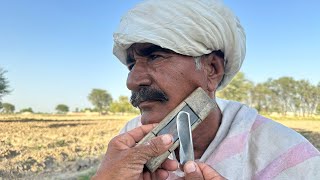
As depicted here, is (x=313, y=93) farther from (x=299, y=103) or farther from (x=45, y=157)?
(x=45, y=157)

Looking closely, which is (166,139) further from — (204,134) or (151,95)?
(204,134)

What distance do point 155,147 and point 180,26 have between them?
2.29ft

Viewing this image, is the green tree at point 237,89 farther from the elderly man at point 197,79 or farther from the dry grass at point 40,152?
the elderly man at point 197,79

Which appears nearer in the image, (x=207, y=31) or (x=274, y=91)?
(x=207, y=31)

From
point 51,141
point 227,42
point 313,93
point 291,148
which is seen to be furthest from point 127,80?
Result: point 313,93

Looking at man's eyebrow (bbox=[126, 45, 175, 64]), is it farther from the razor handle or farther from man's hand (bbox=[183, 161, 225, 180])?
man's hand (bbox=[183, 161, 225, 180])

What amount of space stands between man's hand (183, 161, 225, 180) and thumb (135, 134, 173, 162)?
0.12 meters

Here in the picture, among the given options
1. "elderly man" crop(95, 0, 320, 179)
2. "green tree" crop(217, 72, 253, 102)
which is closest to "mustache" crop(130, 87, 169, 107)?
"elderly man" crop(95, 0, 320, 179)

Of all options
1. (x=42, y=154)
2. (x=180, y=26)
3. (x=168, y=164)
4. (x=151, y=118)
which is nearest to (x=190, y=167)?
(x=168, y=164)

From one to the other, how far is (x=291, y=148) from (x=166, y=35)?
2.81 ft

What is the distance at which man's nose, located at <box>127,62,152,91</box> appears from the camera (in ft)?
6.36

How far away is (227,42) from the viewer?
6.87ft

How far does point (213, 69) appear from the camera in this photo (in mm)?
2164

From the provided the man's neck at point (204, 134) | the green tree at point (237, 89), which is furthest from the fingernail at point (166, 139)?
the green tree at point (237, 89)
